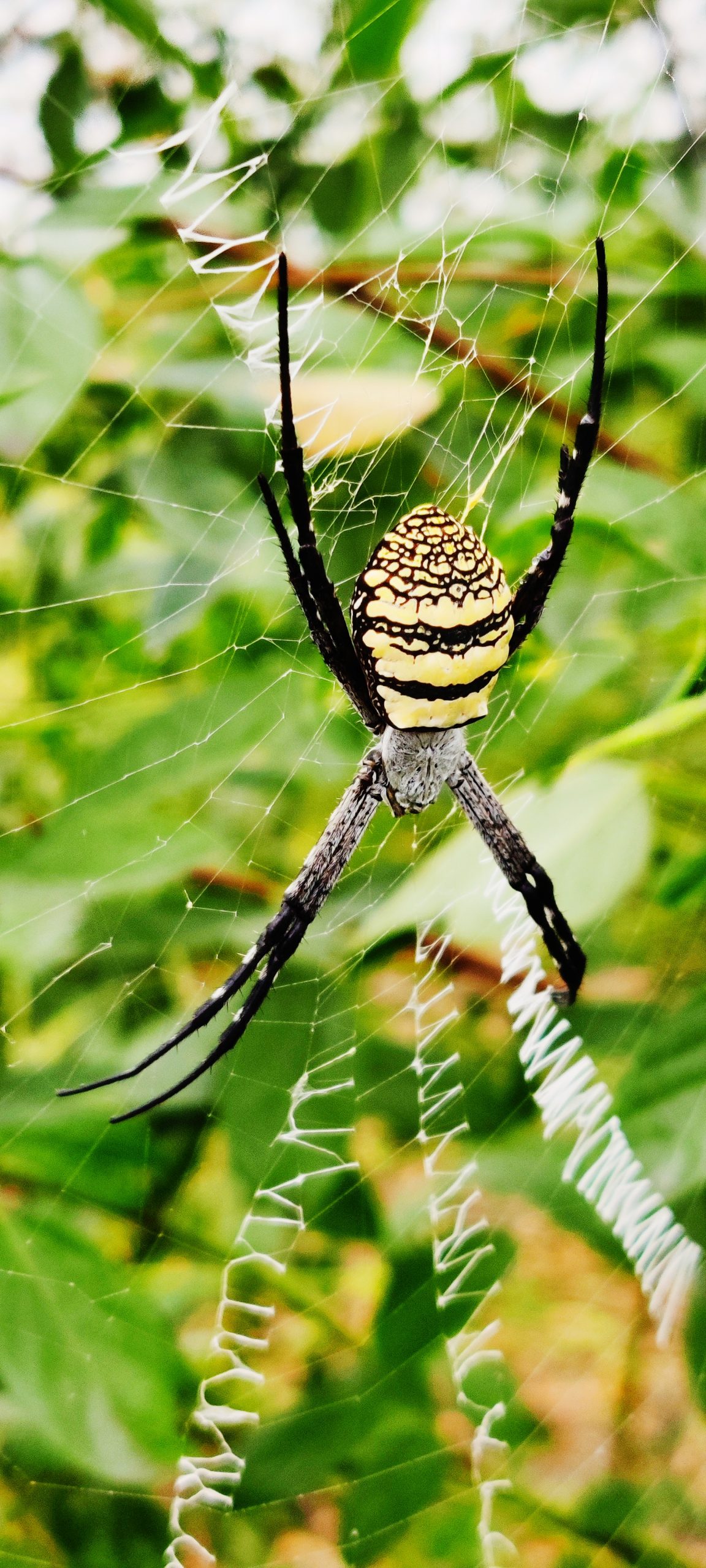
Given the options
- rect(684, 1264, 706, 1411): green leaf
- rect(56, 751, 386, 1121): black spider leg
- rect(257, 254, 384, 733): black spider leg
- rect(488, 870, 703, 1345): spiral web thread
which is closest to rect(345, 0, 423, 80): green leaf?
rect(257, 254, 384, 733): black spider leg

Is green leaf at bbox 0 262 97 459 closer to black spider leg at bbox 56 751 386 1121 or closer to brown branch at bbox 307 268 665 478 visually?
brown branch at bbox 307 268 665 478

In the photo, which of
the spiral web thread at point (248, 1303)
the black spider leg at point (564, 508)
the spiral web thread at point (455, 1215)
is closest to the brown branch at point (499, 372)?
the black spider leg at point (564, 508)

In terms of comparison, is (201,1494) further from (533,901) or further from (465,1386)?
(533,901)

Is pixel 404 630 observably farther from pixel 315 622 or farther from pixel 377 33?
pixel 377 33

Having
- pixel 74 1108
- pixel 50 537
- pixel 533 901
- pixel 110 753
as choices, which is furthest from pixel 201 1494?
pixel 50 537

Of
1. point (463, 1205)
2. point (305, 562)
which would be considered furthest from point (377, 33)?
point (463, 1205)
